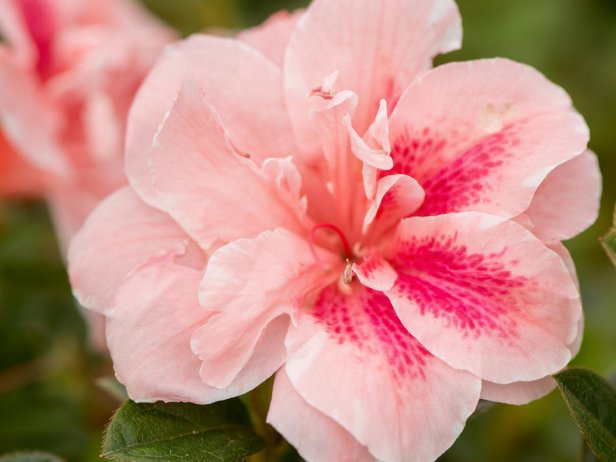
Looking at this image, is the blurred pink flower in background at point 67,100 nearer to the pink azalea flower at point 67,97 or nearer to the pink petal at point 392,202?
the pink azalea flower at point 67,97

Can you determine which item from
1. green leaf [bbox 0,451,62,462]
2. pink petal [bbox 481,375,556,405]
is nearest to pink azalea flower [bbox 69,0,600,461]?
pink petal [bbox 481,375,556,405]

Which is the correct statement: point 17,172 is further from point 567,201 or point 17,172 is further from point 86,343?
point 567,201

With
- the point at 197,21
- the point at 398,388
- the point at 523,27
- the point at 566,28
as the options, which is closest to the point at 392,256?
the point at 398,388

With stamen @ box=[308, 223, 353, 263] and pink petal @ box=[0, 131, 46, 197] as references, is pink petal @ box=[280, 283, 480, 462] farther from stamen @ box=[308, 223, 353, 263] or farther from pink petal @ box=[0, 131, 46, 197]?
pink petal @ box=[0, 131, 46, 197]

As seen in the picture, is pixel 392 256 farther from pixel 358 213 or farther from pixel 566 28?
pixel 566 28

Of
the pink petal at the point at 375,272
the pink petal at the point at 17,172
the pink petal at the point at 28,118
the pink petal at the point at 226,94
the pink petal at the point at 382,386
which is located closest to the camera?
the pink petal at the point at 382,386

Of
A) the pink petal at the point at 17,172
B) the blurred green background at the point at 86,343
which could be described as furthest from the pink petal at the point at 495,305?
the pink petal at the point at 17,172
